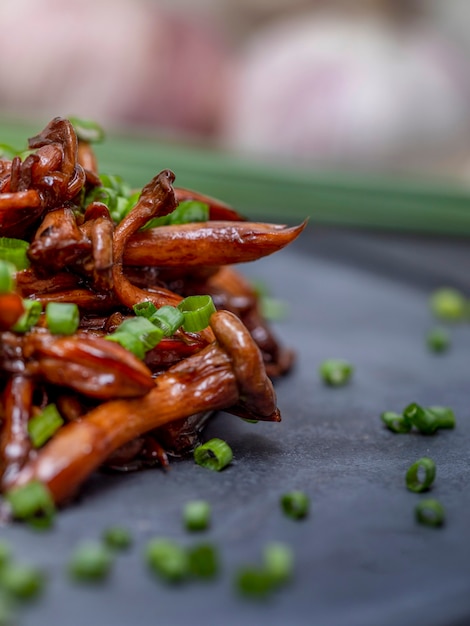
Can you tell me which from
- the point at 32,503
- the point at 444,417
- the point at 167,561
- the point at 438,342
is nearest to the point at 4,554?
the point at 32,503

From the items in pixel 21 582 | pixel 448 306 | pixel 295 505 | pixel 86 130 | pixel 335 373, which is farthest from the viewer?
pixel 448 306

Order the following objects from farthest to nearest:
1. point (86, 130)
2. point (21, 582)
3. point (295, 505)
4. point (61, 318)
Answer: point (86, 130), point (61, 318), point (295, 505), point (21, 582)

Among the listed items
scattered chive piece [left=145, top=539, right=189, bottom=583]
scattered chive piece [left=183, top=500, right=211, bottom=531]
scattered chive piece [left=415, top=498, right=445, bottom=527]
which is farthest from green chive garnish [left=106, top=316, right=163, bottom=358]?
scattered chive piece [left=415, top=498, right=445, bottom=527]

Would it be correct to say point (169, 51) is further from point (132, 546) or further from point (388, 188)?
point (132, 546)

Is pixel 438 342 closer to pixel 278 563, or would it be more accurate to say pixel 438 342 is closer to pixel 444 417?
pixel 444 417

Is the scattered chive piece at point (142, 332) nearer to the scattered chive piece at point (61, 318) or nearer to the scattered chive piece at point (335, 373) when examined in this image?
the scattered chive piece at point (61, 318)

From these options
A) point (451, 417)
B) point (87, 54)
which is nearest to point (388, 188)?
point (451, 417)
